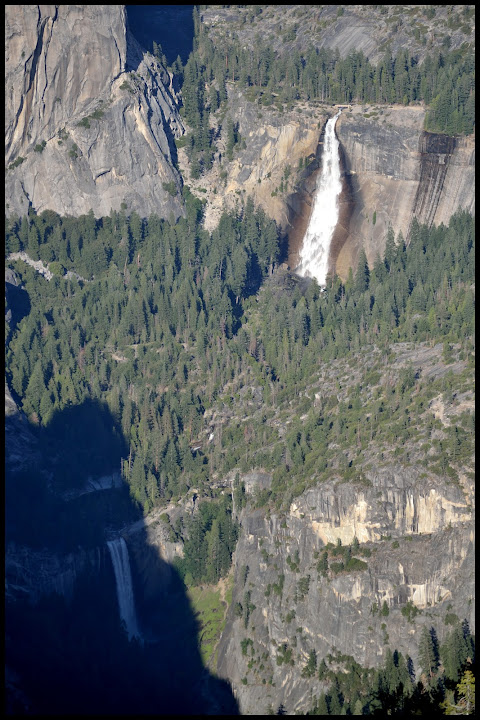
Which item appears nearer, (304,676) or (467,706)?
(467,706)

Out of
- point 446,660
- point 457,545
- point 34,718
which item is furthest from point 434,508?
point 34,718

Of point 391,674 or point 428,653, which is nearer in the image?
point 428,653

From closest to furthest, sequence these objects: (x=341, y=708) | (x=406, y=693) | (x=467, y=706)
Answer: (x=467, y=706)
(x=406, y=693)
(x=341, y=708)

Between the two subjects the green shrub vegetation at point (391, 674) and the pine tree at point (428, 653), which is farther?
the pine tree at point (428, 653)

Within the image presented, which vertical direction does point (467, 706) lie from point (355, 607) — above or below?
above

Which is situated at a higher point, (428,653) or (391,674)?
(428,653)

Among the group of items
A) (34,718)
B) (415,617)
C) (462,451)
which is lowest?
(34,718)

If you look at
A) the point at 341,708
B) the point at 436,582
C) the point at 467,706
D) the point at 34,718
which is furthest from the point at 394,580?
the point at 467,706

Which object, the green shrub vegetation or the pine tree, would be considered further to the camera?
the pine tree

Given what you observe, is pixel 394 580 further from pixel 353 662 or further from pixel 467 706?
pixel 467 706

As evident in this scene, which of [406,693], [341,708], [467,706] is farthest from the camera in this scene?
[341,708]
